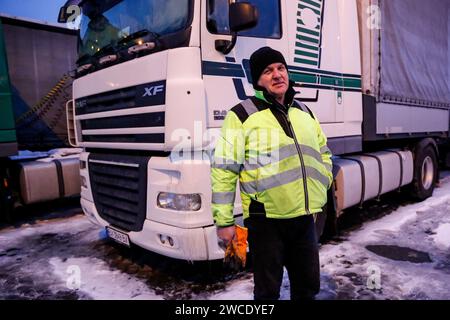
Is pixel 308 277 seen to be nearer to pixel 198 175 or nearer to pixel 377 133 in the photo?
pixel 198 175

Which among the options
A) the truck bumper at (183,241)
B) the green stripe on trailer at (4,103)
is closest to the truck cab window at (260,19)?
the truck bumper at (183,241)

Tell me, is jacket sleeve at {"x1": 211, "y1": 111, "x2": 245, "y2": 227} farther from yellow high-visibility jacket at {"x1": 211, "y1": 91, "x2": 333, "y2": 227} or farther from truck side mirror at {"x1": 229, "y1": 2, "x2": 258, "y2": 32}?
truck side mirror at {"x1": 229, "y1": 2, "x2": 258, "y2": 32}

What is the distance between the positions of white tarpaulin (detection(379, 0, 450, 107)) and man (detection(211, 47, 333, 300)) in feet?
10.3

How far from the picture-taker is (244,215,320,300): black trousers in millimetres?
2139

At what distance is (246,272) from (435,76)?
5.15 m

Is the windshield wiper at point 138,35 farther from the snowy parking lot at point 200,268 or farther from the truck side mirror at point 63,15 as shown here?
the snowy parking lot at point 200,268

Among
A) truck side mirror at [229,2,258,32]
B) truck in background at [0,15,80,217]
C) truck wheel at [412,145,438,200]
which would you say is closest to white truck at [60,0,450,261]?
truck side mirror at [229,2,258,32]

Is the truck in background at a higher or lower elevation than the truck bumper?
higher

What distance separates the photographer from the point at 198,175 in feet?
9.24

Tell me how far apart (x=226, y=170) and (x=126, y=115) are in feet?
5.16

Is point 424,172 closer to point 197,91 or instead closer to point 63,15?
point 197,91

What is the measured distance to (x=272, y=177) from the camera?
2.07m

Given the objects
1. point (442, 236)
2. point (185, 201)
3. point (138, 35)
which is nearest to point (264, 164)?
point (185, 201)

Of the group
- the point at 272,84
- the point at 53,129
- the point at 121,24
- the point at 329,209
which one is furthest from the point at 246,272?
the point at 53,129
